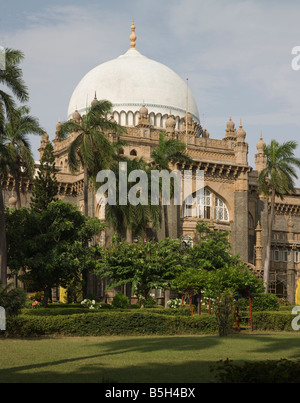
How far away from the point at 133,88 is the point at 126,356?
46259 mm

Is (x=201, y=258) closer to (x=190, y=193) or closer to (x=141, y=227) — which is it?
(x=141, y=227)

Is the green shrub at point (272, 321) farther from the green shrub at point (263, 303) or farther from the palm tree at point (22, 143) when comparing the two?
the palm tree at point (22, 143)

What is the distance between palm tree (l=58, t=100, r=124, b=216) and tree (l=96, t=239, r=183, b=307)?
10.4 ft

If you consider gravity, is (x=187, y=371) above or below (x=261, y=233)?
below

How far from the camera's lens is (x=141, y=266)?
38.5m

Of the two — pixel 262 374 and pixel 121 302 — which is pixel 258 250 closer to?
pixel 121 302

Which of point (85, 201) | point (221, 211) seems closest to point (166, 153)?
point (85, 201)

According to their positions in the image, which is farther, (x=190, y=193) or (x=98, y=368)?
(x=190, y=193)

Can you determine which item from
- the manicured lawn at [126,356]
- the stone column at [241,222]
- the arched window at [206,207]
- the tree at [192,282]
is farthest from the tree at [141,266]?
the stone column at [241,222]

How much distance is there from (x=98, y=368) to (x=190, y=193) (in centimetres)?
3753

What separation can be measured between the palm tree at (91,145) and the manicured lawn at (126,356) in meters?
16.5

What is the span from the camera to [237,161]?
180 feet

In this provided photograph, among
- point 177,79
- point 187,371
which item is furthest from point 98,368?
point 177,79
